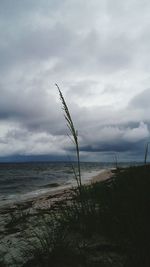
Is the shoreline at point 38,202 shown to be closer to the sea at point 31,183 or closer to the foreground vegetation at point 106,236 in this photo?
the sea at point 31,183

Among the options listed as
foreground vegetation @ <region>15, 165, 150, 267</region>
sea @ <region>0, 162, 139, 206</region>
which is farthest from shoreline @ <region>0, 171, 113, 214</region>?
foreground vegetation @ <region>15, 165, 150, 267</region>

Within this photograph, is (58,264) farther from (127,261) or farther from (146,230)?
(146,230)

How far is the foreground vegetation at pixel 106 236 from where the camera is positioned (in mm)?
3109

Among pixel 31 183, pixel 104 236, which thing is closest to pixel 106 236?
pixel 104 236

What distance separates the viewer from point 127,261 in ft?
9.45

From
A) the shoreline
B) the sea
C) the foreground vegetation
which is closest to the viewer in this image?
the foreground vegetation

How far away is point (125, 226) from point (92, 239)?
1.81 feet

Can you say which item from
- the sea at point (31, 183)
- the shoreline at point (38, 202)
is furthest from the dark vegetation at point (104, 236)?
the shoreline at point (38, 202)

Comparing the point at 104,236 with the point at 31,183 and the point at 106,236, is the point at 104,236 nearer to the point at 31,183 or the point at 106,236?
the point at 106,236

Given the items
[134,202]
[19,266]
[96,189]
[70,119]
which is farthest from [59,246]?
[96,189]

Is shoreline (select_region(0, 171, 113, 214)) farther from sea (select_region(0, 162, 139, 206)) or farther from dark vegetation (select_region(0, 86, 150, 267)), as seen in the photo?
dark vegetation (select_region(0, 86, 150, 267))

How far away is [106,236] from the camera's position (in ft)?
12.4

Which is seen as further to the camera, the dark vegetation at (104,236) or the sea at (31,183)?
the sea at (31,183)

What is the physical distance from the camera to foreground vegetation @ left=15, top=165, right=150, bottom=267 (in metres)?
3.11
